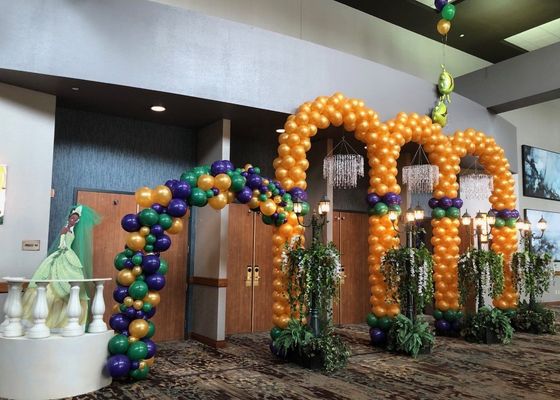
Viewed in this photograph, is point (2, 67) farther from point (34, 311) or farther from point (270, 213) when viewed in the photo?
point (270, 213)

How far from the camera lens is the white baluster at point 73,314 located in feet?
15.4

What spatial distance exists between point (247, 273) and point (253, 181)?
2594 mm

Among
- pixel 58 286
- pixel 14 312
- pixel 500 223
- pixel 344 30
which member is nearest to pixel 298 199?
pixel 58 286

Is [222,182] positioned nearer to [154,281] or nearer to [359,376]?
[154,281]

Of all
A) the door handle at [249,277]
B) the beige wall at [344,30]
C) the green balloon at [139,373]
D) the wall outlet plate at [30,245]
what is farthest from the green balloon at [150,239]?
the beige wall at [344,30]

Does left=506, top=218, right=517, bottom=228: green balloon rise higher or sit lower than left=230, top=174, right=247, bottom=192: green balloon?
lower

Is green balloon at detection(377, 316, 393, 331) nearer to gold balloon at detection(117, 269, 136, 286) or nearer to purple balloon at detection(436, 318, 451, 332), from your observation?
purple balloon at detection(436, 318, 451, 332)

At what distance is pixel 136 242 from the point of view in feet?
17.4

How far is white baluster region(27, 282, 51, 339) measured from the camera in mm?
4547

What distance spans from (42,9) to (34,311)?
11.0ft

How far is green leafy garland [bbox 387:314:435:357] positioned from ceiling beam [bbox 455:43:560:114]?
212 inches

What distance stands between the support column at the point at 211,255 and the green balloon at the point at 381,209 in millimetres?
2233

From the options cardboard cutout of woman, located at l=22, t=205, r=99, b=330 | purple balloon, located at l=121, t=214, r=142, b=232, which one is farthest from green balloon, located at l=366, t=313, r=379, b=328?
cardboard cutout of woman, located at l=22, t=205, r=99, b=330

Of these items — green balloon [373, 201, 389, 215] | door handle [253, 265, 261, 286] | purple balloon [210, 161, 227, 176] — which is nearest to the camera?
purple balloon [210, 161, 227, 176]
